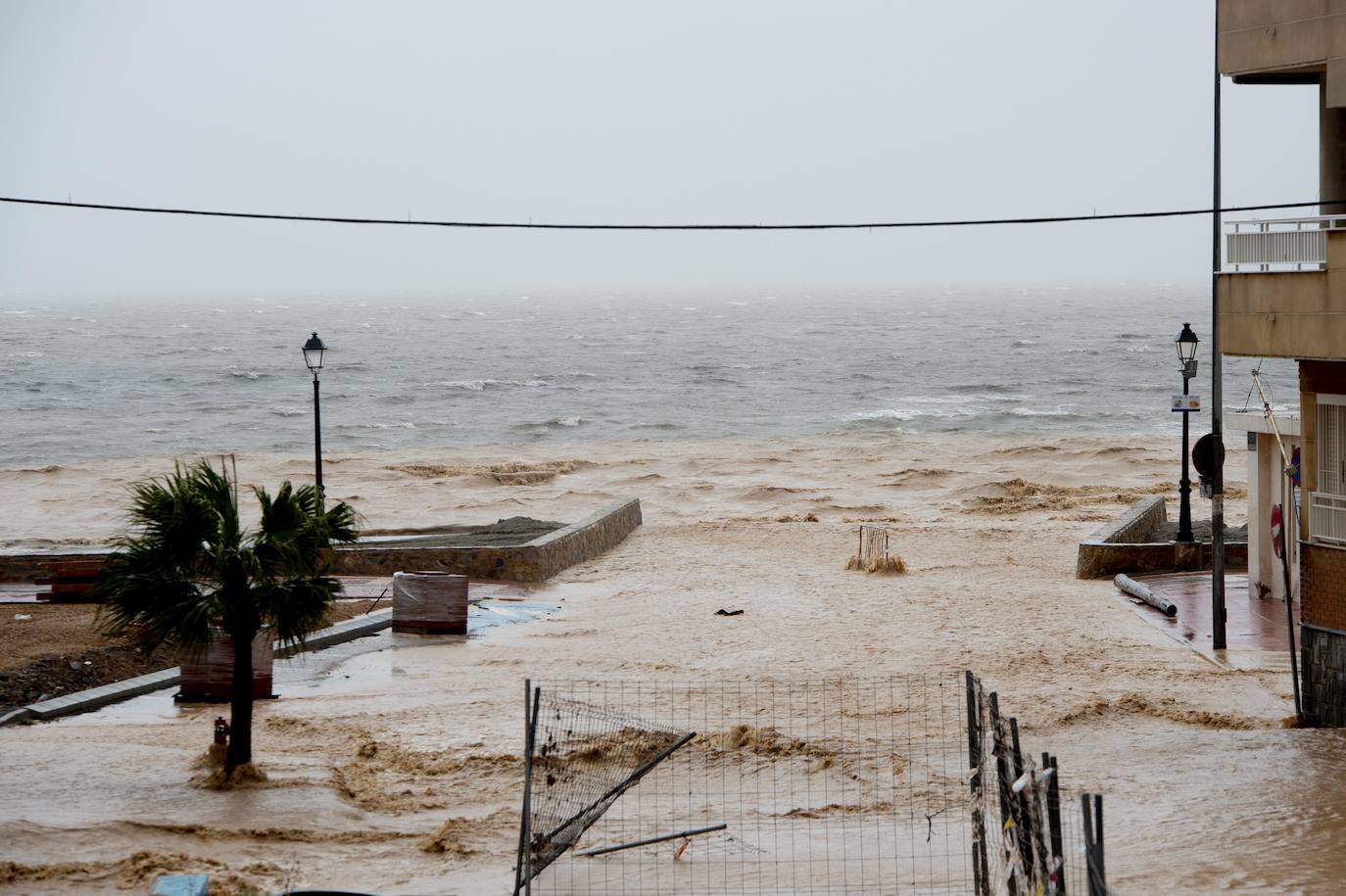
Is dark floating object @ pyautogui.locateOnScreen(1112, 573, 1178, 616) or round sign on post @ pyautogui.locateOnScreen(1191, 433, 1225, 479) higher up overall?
round sign on post @ pyautogui.locateOnScreen(1191, 433, 1225, 479)

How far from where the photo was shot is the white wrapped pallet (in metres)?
19.2

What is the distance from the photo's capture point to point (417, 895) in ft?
31.9

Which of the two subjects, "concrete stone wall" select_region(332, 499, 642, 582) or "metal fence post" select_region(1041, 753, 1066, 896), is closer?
"metal fence post" select_region(1041, 753, 1066, 896)

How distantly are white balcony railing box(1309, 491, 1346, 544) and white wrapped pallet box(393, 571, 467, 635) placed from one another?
10165mm

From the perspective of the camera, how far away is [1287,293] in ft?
44.9

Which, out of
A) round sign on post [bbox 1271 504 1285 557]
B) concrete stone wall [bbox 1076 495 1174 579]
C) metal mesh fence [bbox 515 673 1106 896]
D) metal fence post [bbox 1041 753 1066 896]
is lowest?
metal mesh fence [bbox 515 673 1106 896]

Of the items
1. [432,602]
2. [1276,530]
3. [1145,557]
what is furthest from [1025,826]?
[1145,557]

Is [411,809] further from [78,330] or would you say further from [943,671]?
[78,330]

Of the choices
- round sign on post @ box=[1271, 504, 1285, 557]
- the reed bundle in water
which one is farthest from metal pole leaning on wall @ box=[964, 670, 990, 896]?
the reed bundle in water

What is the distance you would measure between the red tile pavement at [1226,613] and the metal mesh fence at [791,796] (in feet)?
13.7

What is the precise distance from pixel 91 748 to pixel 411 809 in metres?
3.32

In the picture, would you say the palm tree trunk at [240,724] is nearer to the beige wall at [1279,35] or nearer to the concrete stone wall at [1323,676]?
the concrete stone wall at [1323,676]

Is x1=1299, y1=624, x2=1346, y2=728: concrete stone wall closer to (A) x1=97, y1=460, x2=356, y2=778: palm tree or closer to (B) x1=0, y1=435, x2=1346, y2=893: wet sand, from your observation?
(B) x1=0, y1=435, x2=1346, y2=893: wet sand

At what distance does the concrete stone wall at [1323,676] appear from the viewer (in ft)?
46.1
